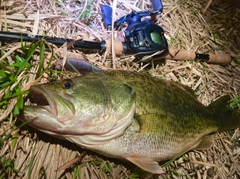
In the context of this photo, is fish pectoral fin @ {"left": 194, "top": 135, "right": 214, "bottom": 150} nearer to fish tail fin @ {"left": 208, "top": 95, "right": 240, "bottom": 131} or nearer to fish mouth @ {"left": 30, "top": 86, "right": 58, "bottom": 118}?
fish tail fin @ {"left": 208, "top": 95, "right": 240, "bottom": 131}

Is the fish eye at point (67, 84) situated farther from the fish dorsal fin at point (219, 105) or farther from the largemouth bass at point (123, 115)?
the fish dorsal fin at point (219, 105)

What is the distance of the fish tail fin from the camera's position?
260 centimetres

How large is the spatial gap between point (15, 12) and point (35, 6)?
0.20 m

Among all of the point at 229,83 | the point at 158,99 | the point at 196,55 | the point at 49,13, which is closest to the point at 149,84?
the point at 158,99

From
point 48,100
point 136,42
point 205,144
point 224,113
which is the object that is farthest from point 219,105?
point 48,100

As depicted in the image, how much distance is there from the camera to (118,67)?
2.60 m

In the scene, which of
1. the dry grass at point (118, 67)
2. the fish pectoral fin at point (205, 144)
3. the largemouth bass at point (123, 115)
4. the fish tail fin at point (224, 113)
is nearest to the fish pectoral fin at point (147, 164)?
the largemouth bass at point (123, 115)

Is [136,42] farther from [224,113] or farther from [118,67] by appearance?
[224,113]

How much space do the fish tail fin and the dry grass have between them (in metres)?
0.26

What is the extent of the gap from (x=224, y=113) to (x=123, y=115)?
114 cm

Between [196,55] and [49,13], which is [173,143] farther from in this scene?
[49,13]

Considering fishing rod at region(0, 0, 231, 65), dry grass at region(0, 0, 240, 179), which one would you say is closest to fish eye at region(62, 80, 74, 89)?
dry grass at region(0, 0, 240, 179)

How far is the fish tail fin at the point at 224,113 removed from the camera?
102 inches

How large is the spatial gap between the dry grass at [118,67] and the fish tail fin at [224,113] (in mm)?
261
